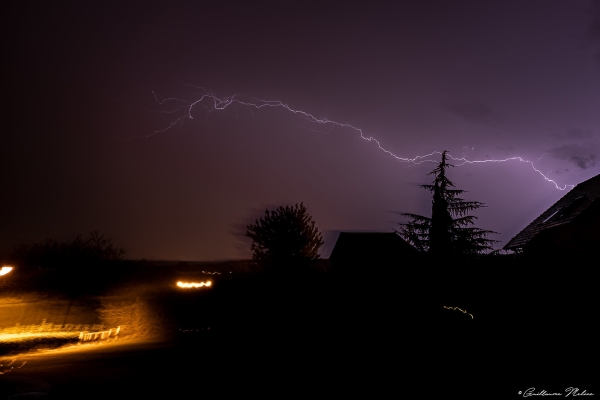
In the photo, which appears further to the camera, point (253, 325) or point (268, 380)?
point (253, 325)

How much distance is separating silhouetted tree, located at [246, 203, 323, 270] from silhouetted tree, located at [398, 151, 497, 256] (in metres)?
8.42

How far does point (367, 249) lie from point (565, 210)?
39.6ft

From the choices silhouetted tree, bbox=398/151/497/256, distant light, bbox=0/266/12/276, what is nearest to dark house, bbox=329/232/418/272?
silhouetted tree, bbox=398/151/497/256

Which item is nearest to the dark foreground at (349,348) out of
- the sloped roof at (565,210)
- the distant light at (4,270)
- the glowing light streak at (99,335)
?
the glowing light streak at (99,335)

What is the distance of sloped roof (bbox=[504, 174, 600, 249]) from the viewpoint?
1594 cm

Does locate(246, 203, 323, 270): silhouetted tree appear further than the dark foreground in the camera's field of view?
Yes

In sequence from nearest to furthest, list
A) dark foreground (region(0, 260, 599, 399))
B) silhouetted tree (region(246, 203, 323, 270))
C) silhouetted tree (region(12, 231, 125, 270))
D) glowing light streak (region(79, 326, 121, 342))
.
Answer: dark foreground (region(0, 260, 599, 399)) → glowing light streak (region(79, 326, 121, 342)) → silhouetted tree (region(246, 203, 323, 270)) → silhouetted tree (region(12, 231, 125, 270))

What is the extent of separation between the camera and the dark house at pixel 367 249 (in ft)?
80.7

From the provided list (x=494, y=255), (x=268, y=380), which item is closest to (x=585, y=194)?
(x=494, y=255)

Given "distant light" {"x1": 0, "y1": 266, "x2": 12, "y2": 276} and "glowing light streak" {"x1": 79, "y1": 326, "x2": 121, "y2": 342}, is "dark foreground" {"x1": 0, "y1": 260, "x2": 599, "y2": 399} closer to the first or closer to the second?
"glowing light streak" {"x1": 79, "y1": 326, "x2": 121, "y2": 342}

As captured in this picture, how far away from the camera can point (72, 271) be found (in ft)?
54.3

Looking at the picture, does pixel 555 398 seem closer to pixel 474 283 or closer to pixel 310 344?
pixel 310 344

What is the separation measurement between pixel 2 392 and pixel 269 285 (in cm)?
1064

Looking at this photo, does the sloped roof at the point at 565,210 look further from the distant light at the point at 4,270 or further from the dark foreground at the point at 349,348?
the distant light at the point at 4,270
